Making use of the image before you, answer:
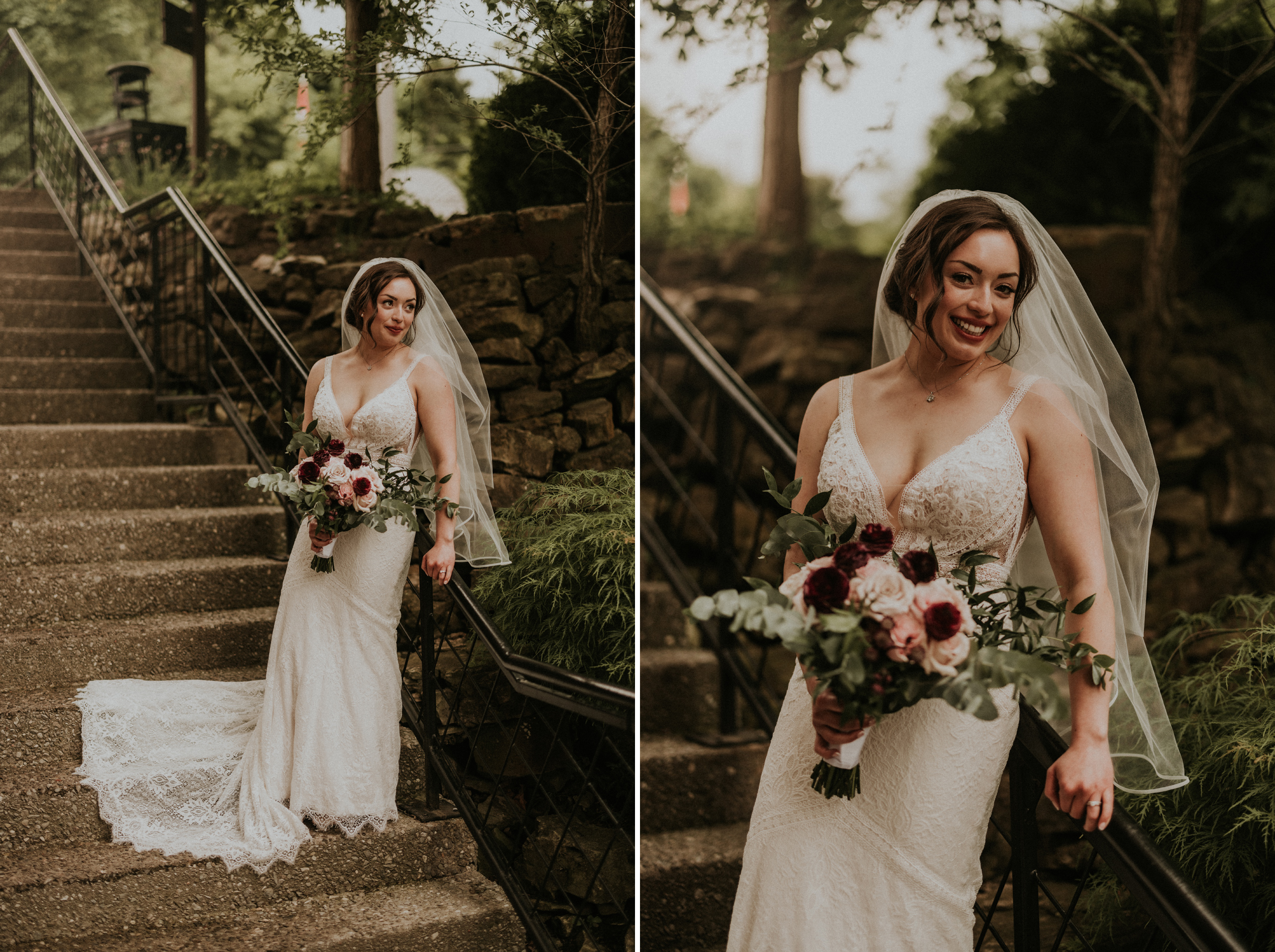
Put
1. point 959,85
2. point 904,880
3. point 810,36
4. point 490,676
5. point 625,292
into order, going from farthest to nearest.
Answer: point 959,85, point 810,36, point 490,676, point 625,292, point 904,880

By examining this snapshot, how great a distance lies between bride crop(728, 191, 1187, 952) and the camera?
145cm

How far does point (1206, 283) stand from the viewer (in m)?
3.80

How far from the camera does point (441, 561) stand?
2.31m

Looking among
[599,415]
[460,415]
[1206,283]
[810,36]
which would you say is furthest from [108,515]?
[1206,283]

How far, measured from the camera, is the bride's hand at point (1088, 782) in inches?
54.1

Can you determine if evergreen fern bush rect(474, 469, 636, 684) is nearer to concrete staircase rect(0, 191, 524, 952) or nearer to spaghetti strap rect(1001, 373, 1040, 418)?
concrete staircase rect(0, 191, 524, 952)

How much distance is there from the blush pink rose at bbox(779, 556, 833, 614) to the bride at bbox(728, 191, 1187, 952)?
162 mm

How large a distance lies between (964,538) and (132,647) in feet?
7.16

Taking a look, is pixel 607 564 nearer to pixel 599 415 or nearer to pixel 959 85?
pixel 599 415

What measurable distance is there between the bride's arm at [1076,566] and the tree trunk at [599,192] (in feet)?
3.73

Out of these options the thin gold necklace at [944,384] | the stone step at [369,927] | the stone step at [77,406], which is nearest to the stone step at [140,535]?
the stone step at [77,406]

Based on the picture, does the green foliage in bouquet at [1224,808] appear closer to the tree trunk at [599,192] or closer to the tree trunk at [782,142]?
the tree trunk at [599,192]

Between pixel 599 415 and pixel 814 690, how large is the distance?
114 centimetres

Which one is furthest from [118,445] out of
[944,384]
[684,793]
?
[944,384]
